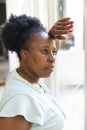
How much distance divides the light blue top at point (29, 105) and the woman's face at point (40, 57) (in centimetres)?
6

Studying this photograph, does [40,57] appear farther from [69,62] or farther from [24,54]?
[69,62]

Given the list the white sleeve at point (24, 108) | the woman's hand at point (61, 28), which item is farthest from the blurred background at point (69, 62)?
the white sleeve at point (24, 108)

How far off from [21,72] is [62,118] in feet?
0.78

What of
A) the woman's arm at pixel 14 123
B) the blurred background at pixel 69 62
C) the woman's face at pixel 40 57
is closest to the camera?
the woman's arm at pixel 14 123

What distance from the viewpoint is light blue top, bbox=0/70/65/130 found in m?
0.86

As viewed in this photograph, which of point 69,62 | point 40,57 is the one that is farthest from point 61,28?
point 69,62

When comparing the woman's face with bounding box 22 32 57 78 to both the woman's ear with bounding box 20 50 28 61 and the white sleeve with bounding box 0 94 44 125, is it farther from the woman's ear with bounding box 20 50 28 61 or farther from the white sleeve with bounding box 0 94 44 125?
the white sleeve with bounding box 0 94 44 125

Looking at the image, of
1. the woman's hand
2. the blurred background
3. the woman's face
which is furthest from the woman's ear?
the blurred background

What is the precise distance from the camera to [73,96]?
2014 mm

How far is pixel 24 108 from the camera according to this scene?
867 mm

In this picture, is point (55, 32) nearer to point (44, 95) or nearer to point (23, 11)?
point (44, 95)

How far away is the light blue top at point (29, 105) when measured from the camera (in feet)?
2.84

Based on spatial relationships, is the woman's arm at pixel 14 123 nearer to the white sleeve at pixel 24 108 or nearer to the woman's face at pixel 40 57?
Result: the white sleeve at pixel 24 108

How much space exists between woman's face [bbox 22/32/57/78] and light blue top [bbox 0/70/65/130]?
0.06 metres
